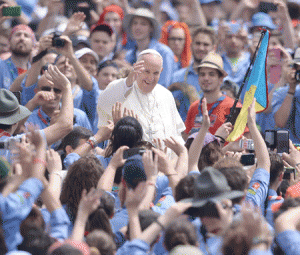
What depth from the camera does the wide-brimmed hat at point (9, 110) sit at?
524 cm

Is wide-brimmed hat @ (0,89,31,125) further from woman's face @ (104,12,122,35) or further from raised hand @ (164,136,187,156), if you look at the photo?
woman's face @ (104,12,122,35)

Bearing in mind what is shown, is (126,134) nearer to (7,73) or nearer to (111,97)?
(111,97)

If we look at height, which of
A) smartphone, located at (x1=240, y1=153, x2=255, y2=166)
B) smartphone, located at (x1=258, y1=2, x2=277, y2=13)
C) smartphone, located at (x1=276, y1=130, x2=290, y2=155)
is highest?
smartphone, located at (x1=258, y1=2, x2=277, y2=13)

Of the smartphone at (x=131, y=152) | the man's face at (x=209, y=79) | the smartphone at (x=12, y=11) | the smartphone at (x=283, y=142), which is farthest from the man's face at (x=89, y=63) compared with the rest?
the smartphone at (x=131, y=152)

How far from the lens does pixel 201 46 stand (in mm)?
8930

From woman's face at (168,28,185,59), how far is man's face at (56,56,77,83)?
246 cm

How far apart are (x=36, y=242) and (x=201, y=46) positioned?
18.5 ft

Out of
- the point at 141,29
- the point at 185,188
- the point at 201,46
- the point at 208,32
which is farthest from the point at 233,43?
the point at 185,188

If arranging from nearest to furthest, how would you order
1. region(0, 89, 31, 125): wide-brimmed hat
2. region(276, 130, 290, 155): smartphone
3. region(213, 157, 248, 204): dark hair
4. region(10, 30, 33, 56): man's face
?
region(213, 157, 248, 204): dark hair → region(0, 89, 31, 125): wide-brimmed hat → region(276, 130, 290, 155): smartphone → region(10, 30, 33, 56): man's face

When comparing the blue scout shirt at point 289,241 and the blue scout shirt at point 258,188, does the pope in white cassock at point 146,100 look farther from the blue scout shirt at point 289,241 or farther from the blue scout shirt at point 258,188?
the blue scout shirt at point 289,241

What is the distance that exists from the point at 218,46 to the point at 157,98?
10.8ft

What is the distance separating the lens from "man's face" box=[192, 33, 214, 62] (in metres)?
8.92

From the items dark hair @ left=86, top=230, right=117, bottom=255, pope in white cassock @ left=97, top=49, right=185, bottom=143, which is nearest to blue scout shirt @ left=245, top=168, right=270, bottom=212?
dark hair @ left=86, top=230, right=117, bottom=255

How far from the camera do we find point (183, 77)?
9016 millimetres
